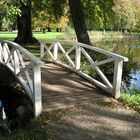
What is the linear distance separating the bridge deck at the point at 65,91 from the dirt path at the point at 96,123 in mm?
345

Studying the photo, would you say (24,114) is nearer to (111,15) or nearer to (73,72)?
(73,72)

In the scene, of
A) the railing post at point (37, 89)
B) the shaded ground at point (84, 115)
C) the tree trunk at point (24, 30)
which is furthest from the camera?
the tree trunk at point (24, 30)

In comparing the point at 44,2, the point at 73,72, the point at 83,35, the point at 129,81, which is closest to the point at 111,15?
the point at 44,2

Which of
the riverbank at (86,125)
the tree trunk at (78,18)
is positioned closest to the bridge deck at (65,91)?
the riverbank at (86,125)

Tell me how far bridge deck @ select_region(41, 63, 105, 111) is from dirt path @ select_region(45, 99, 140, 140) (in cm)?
35

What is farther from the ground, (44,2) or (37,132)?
(44,2)

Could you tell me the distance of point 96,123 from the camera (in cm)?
671

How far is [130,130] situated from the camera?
644cm

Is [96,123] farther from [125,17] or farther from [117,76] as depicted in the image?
[125,17]

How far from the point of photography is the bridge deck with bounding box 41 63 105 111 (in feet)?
25.5

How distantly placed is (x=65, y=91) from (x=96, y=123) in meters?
2.13

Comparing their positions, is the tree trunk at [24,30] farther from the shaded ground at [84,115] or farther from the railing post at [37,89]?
the railing post at [37,89]

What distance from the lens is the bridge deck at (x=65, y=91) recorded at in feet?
25.5

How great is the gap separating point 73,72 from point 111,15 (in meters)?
16.0
